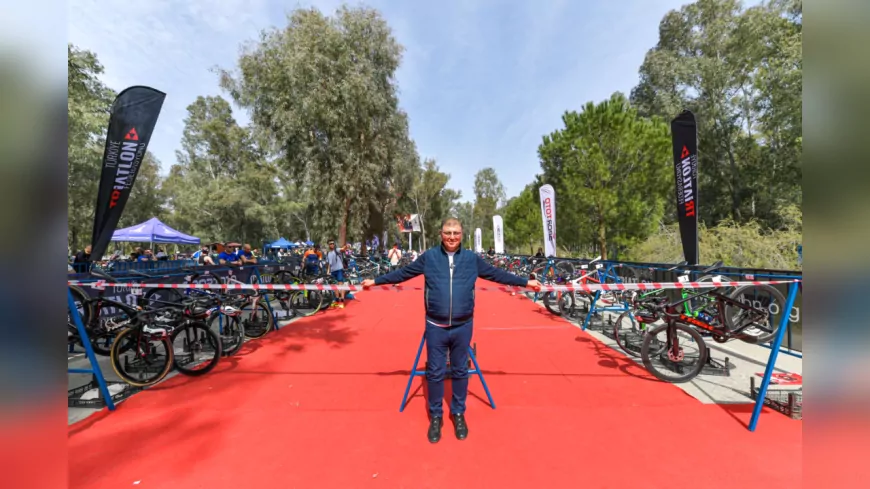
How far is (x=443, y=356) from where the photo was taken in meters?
2.85

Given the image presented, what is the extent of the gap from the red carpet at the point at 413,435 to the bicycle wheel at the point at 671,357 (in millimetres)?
217

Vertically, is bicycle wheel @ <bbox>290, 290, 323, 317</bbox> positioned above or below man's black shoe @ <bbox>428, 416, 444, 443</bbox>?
above

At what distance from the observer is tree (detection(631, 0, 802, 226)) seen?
17.8 metres

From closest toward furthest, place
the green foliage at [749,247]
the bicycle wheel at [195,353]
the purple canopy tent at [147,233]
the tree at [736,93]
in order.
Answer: the bicycle wheel at [195,353] < the green foliage at [749,247] < the purple canopy tent at [147,233] < the tree at [736,93]

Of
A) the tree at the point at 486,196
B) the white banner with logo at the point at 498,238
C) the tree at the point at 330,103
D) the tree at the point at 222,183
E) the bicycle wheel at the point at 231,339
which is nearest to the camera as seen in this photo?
the bicycle wheel at the point at 231,339

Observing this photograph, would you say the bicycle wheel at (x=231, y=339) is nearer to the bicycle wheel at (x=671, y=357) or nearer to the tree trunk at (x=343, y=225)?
the bicycle wheel at (x=671, y=357)

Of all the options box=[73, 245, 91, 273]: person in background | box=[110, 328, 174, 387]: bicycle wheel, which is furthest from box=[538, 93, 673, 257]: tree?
box=[73, 245, 91, 273]: person in background

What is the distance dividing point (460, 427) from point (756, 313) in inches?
145

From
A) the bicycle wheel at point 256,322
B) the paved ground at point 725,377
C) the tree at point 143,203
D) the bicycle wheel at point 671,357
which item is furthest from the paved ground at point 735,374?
the tree at point 143,203

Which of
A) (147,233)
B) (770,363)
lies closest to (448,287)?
(770,363)

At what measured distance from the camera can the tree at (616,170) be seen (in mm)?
14820

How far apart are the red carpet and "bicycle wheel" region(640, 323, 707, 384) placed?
8.6 inches

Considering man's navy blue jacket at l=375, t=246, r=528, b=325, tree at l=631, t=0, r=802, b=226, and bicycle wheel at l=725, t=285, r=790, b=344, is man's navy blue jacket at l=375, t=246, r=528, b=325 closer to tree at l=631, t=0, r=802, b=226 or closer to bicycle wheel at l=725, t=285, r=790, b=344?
bicycle wheel at l=725, t=285, r=790, b=344

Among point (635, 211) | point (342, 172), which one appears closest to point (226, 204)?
point (342, 172)
